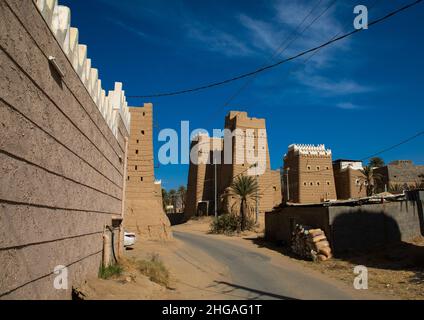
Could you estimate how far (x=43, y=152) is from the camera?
16.3ft

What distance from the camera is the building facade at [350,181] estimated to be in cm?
5284

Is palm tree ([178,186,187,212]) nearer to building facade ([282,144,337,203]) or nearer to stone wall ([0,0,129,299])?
building facade ([282,144,337,203])

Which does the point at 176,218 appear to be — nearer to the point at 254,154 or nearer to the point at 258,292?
the point at 254,154

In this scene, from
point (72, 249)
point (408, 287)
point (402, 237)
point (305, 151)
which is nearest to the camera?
point (72, 249)

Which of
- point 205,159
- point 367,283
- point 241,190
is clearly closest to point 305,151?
point 205,159

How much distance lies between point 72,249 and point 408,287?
9.44m

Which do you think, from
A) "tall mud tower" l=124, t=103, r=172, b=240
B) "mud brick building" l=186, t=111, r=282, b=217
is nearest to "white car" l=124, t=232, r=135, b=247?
"tall mud tower" l=124, t=103, r=172, b=240

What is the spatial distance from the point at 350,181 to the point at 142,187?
3837 cm

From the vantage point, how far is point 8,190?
3.99 m

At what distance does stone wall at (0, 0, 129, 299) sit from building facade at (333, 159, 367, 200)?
164ft

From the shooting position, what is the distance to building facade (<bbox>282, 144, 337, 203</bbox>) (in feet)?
162

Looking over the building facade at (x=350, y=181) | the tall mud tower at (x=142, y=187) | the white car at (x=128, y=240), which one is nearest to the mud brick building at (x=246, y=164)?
the building facade at (x=350, y=181)

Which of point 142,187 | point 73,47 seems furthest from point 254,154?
point 73,47
